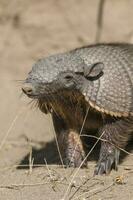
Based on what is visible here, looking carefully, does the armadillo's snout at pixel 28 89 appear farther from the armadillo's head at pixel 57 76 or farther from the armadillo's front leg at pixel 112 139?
the armadillo's front leg at pixel 112 139

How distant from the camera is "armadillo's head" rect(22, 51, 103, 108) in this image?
643cm

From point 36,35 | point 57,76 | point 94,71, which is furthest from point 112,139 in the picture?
point 36,35

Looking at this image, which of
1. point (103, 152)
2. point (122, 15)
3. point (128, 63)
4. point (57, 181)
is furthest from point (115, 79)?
point (122, 15)

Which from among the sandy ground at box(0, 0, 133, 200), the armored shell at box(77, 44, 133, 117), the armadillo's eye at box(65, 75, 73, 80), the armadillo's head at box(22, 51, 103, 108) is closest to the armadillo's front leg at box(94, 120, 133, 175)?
the armored shell at box(77, 44, 133, 117)

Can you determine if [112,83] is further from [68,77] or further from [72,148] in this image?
[72,148]

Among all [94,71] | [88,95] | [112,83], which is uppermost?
[94,71]

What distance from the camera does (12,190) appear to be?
6320 millimetres

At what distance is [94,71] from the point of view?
6574 mm

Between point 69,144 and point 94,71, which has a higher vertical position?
point 94,71

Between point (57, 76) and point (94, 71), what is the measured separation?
1.17 ft

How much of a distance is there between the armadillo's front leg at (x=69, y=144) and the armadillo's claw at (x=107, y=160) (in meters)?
0.33

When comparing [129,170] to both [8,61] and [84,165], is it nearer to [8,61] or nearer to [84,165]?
[84,165]

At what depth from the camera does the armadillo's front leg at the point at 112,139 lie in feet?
22.3

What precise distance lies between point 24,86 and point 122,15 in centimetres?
521
